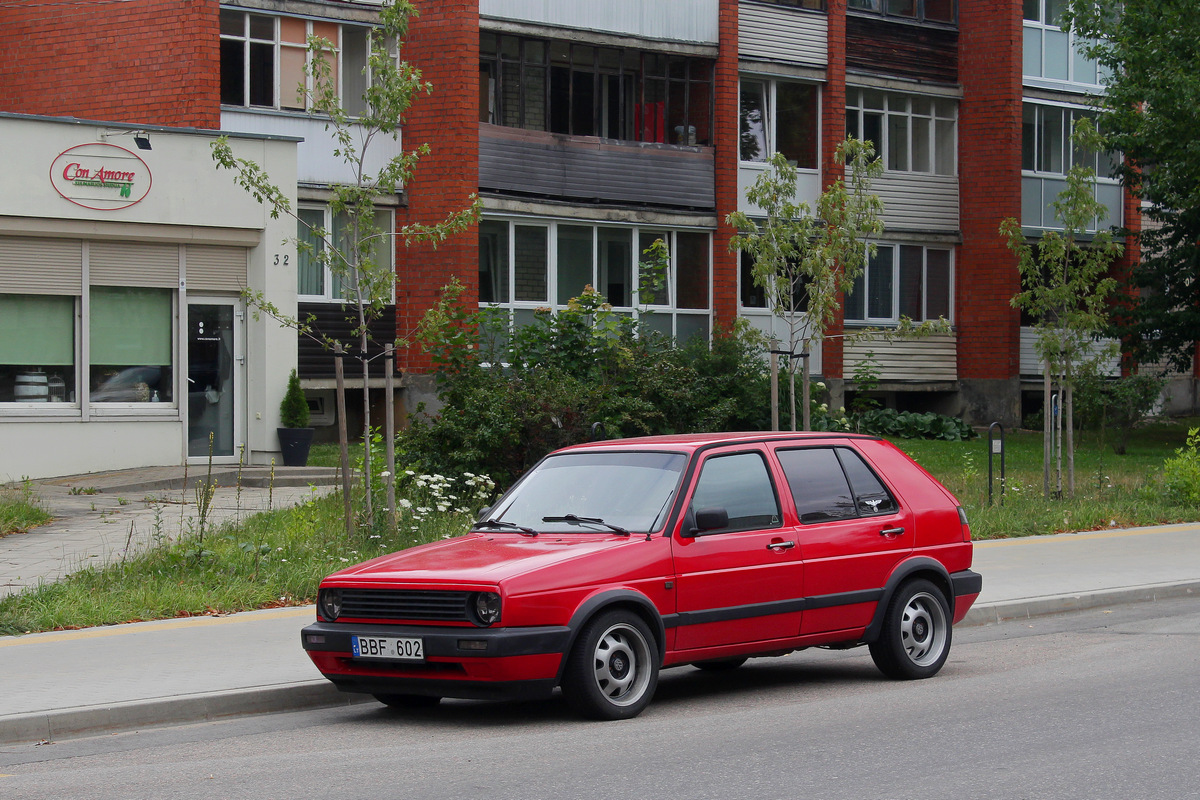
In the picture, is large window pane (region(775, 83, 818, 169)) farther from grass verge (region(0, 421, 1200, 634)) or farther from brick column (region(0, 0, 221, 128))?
grass verge (region(0, 421, 1200, 634))

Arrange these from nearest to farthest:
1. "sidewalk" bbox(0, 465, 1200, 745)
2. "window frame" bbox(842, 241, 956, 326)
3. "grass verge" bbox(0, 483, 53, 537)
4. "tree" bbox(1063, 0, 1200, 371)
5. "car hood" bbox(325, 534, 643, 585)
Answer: "car hood" bbox(325, 534, 643, 585), "sidewalk" bbox(0, 465, 1200, 745), "grass verge" bbox(0, 483, 53, 537), "tree" bbox(1063, 0, 1200, 371), "window frame" bbox(842, 241, 956, 326)

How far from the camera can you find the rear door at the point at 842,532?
8570 millimetres

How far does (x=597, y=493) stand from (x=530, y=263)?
786 inches

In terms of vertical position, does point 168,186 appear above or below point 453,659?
above

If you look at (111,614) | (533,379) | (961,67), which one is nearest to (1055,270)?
(533,379)

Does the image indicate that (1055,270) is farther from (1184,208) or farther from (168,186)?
(1184,208)

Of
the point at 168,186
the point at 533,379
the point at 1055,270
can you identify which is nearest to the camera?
the point at 533,379

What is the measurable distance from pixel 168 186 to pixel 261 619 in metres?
12.0

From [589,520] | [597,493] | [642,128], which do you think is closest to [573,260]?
[642,128]

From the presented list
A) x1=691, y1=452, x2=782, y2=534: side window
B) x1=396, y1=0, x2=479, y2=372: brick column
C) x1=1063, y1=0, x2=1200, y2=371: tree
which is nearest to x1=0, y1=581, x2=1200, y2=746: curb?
x1=691, y1=452, x2=782, y2=534: side window

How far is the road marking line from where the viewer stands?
9.81 m

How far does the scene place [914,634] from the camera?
29.9ft

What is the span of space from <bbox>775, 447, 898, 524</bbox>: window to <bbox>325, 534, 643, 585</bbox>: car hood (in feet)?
4.34

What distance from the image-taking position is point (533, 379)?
16.7 metres
